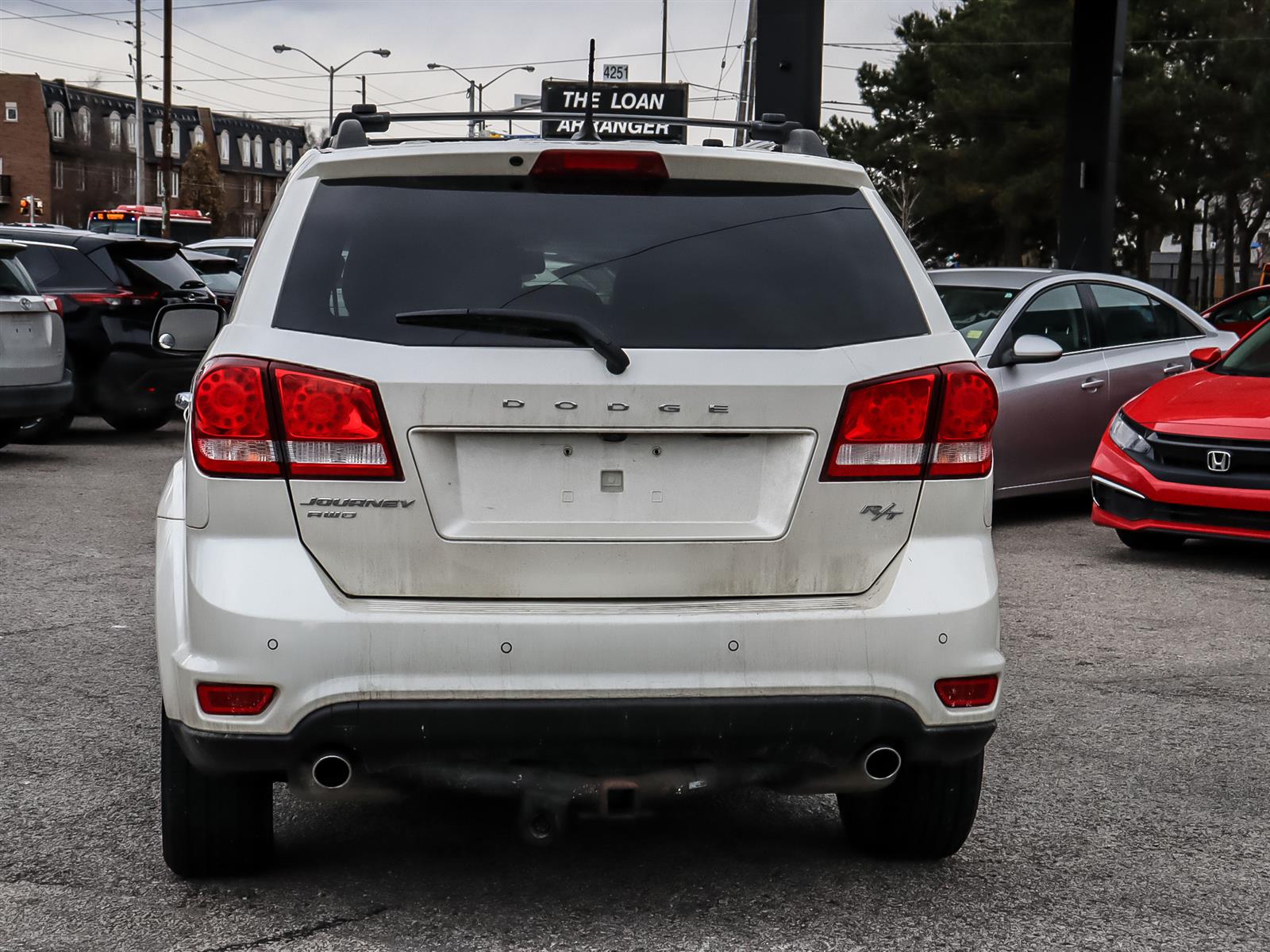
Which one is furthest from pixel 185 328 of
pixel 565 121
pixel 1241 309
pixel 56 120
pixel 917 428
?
pixel 56 120

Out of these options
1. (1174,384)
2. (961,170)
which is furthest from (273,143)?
(1174,384)

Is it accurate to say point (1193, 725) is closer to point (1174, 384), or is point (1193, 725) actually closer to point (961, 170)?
point (1174, 384)

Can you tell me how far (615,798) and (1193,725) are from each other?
2.91 m

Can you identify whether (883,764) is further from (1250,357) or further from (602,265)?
(1250,357)

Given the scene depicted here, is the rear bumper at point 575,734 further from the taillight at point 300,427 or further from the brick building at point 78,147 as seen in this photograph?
the brick building at point 78,147

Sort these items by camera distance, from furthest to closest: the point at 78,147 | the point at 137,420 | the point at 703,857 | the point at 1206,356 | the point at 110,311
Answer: the point at 78,147 → the point at 137,420 → the point at 110,311 → the point at 1206,356 → the point at 703,857

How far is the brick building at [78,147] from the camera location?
311 ft

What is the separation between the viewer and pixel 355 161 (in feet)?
11.9

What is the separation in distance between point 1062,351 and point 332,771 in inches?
306

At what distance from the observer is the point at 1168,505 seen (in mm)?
8992

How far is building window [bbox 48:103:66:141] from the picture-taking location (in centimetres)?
9606

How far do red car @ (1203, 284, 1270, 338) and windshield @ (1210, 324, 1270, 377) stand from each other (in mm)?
7274

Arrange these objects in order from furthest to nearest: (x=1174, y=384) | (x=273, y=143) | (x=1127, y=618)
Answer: (x=273, y=143) < (x=1174, y=384) < (x=1127, y=618)

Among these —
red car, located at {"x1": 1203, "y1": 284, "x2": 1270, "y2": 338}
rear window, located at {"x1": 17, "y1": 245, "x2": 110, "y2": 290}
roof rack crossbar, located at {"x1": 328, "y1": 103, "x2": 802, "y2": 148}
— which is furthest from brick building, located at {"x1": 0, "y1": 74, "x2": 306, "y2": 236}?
roof rack crossbar, located at {"x1": 328, "y1": 103, "x2": 802, "y2": 148}
